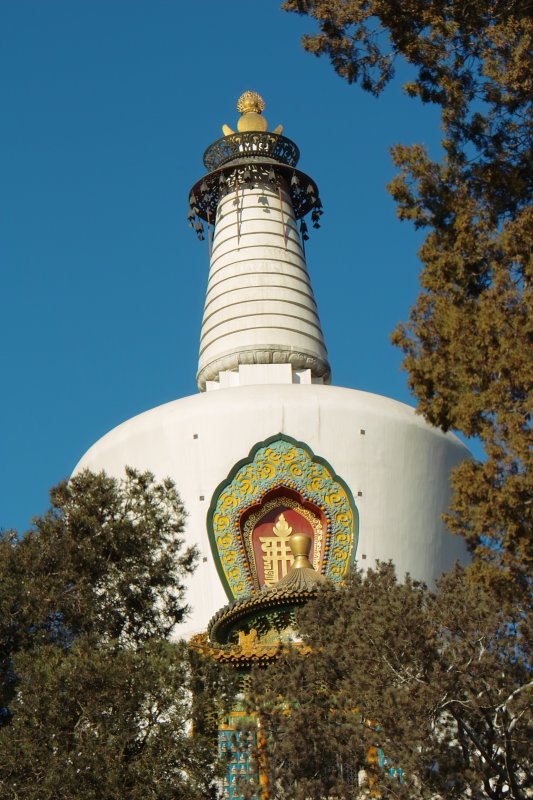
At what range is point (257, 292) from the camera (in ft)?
71.4

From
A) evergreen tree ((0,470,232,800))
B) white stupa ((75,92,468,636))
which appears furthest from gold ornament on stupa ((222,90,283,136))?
evergreen tree ((0,470,232,800))

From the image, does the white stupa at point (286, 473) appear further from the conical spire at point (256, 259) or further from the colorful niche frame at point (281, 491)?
the conical spire at point (256, 259)

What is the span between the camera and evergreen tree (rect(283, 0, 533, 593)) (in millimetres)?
8852

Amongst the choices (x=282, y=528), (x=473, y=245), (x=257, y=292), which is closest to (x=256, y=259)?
(x=257, y=292)

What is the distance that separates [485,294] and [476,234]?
0.67 meters

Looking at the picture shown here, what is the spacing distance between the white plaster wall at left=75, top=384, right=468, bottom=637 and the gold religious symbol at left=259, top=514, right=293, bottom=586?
31.0 inches

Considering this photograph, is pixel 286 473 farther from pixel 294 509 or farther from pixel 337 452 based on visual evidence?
pixel 337 452

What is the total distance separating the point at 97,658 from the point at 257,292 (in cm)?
1243

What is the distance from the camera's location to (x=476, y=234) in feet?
32.3

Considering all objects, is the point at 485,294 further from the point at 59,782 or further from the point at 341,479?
the point at 341,479

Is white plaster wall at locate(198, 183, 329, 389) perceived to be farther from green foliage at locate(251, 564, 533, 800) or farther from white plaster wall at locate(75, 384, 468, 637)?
green foliage at locate(251, 564, 533, 800)

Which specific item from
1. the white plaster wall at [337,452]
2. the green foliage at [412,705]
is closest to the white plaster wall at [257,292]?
the white plaster wall at [337,452]

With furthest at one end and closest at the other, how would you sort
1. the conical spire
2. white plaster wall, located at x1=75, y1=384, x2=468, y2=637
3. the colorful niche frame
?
1. the conical spire
2. white plaster wall, located at x1=75, y1=384, x2=468, y2=637
3. the colorful niche frame

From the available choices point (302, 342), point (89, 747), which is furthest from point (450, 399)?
point (302, 342)
